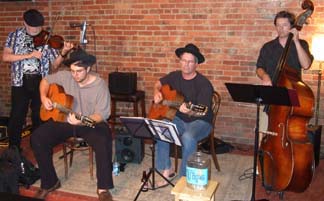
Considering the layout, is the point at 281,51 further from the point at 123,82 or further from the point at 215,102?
the point at 123,82

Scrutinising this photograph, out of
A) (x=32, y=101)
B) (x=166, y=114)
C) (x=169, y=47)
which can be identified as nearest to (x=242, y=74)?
(x=169, y=47)

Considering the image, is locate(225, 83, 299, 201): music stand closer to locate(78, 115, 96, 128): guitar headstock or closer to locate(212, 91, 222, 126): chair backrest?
locate(212, 91, 222, 126): chair backrest

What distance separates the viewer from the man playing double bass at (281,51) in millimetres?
3145

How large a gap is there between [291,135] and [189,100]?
962 millimetres

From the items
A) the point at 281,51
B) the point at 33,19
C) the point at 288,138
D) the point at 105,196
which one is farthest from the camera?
the point at 33,19

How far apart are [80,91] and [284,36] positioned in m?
1.79

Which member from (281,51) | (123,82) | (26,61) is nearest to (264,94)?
(281,51)

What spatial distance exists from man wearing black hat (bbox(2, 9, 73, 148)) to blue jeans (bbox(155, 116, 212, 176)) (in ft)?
4.30

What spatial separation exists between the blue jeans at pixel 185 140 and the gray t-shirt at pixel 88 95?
0.60 m

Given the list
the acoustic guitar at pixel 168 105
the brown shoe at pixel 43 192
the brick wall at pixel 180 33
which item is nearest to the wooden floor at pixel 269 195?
the brown shoe at pixel 43 192

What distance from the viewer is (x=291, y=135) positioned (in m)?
2.84

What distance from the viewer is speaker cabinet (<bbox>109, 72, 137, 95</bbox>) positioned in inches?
179

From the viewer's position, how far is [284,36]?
328 cm

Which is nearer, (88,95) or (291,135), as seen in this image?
(291,135)
